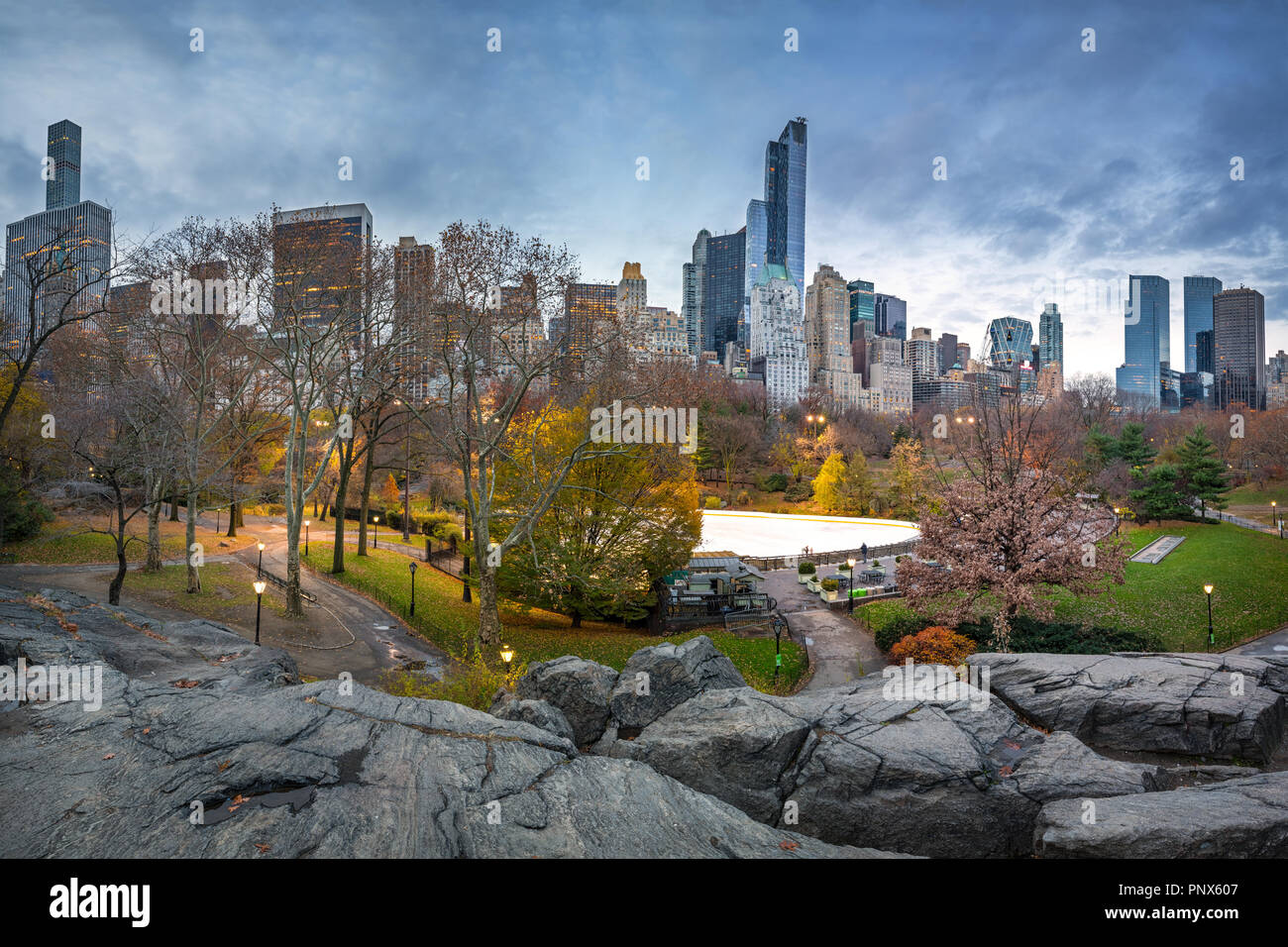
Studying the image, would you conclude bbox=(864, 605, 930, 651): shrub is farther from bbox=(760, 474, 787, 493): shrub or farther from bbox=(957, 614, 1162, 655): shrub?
bbox=(760, 474, 787, 493): shrub

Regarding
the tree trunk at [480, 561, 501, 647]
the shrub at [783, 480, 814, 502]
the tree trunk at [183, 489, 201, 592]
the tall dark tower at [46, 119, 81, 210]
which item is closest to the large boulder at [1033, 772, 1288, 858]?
the tree trunk at [480, 561, 501, 647]

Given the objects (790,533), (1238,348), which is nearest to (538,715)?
(790,533)

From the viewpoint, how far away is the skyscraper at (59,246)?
14305 millimetres

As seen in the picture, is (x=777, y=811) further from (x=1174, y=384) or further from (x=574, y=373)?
(x=1174, y=384)

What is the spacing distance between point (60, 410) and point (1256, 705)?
143 ft

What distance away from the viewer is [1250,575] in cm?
2744

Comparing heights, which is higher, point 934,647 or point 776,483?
point 776,483

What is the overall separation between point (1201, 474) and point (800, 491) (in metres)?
32.7

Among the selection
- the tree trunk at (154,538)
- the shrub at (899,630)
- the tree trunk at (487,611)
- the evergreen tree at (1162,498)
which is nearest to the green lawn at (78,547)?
the tree trunk at (154,538)

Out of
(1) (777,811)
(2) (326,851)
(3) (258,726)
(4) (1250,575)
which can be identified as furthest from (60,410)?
(4) (1250,575)

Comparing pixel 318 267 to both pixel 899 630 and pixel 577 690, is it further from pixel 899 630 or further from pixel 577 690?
pixel 899 630

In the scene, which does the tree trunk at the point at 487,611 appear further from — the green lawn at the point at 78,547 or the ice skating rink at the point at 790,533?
the ice skating rink at the point at 790,533

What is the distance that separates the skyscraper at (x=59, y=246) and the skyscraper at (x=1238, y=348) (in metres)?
64.1

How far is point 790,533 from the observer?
50438mm
